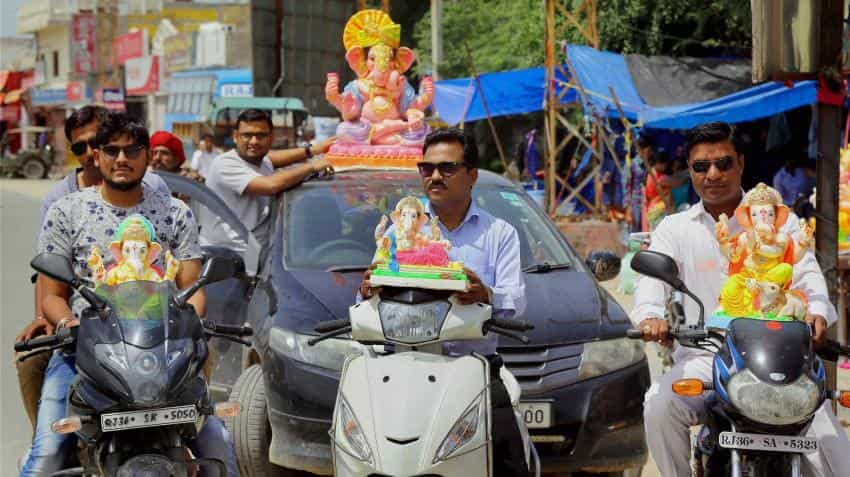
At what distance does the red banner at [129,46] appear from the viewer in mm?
57406

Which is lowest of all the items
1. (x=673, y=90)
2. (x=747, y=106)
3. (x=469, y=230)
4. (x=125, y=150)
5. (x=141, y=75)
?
(x=469, y=230)

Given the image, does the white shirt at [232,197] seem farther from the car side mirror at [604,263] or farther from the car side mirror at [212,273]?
the car side mirror at [212,273]

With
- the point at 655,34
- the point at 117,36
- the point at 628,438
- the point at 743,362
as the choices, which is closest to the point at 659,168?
the point at 655,34

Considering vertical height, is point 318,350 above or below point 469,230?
below

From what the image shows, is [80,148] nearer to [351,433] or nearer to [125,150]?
[125,150]

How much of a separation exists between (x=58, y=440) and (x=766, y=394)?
2.40m

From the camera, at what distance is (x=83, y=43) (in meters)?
64.9

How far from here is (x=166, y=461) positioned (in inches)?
148

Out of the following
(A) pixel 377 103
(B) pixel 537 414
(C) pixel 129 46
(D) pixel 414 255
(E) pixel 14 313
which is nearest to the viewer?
(D) pixel 414 255

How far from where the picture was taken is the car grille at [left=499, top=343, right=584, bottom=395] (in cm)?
562

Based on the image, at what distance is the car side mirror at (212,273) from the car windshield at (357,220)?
2068 millimetres

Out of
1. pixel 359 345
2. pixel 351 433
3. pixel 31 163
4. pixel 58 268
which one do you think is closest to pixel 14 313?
pixel 359 345

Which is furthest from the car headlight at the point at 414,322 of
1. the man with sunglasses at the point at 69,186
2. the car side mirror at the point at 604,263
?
the car side mirror at the point at 604,263

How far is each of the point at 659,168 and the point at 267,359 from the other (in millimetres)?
10111
